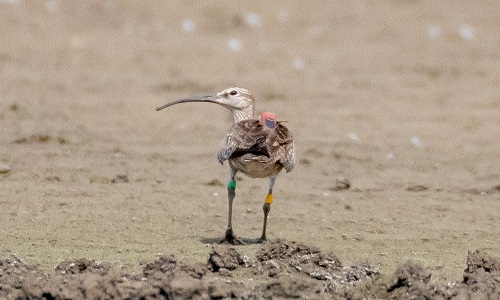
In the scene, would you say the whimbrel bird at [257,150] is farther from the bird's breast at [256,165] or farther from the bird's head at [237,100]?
the bird's head at [237,100]

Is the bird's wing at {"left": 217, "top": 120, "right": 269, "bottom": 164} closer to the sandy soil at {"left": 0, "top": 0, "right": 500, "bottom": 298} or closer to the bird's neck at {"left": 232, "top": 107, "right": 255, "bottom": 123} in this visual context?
the sandy soil at {"left": 0, "top": 0, "right": 500, "bottom": 298}

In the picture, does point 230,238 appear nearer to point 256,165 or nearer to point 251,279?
point 256,165

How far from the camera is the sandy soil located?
9.16 metres

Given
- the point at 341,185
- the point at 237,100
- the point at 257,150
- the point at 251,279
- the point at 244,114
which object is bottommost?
the point at 251,279

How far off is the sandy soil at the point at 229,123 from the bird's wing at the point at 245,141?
653 millimetres

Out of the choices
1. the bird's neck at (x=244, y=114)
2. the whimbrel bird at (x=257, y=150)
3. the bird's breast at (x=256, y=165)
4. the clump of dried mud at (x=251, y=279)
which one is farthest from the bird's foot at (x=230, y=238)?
the bird's neck at (x=244, y=114)

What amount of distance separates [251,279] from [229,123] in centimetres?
549

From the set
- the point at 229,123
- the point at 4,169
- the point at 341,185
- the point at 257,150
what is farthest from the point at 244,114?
the point at 229,123

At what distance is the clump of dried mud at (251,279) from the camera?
23.6 feet

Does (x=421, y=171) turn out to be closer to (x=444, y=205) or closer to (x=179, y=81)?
(x=444, y=205)

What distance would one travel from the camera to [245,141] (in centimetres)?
875

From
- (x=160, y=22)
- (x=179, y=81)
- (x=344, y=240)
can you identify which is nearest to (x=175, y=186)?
(x=344, y=240)

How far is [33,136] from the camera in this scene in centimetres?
1175

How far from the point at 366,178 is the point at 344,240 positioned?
2.25 m
